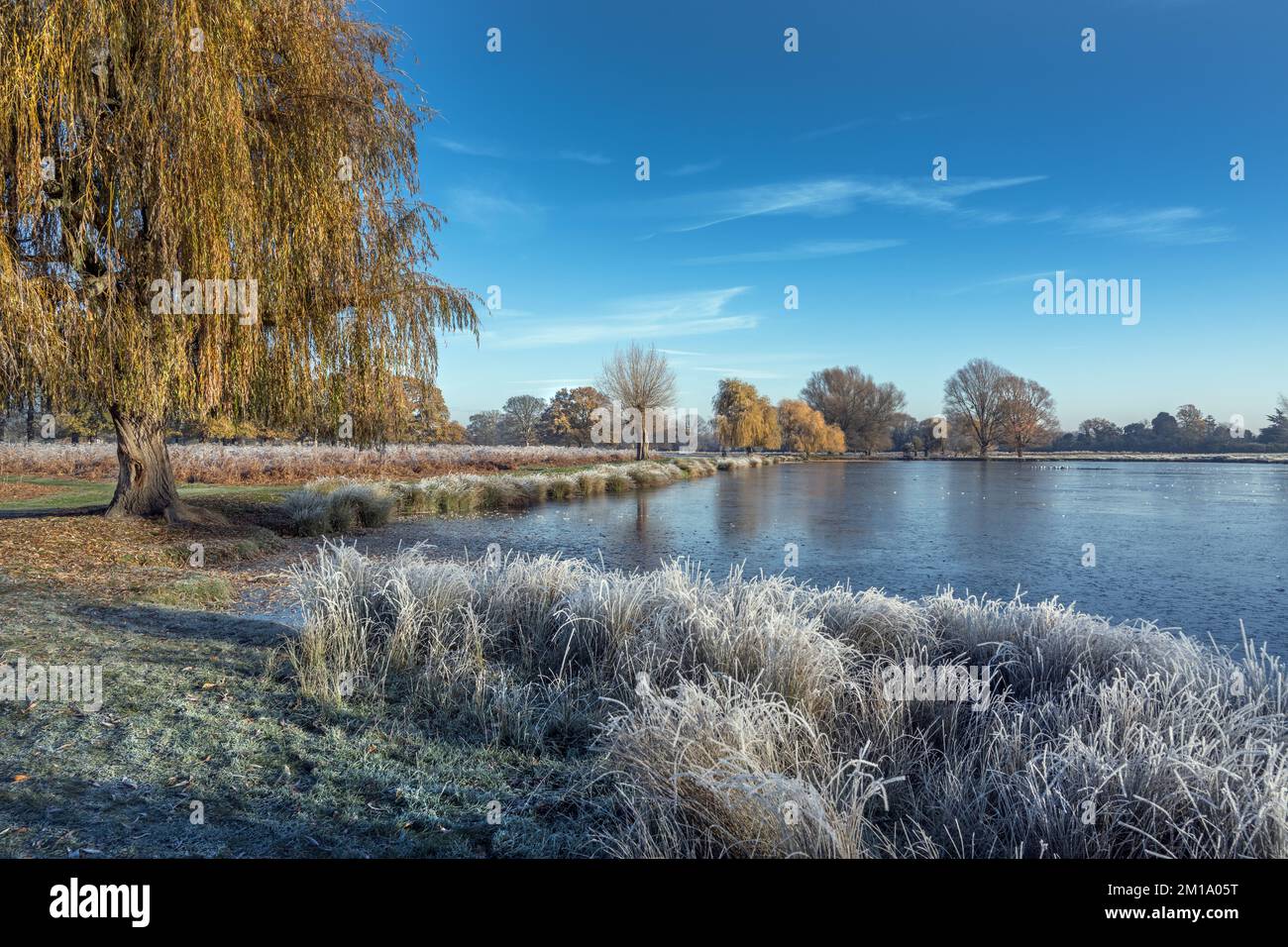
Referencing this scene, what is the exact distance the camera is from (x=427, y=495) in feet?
55.4

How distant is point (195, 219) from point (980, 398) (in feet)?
203

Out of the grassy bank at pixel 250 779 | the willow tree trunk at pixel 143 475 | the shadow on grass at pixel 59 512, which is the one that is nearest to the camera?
the grassy bank at pixel 250 779

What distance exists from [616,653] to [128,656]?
321 cm

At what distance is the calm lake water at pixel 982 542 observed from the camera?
818 centimetres

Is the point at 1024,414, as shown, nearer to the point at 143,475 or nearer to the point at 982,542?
the point at 982,542

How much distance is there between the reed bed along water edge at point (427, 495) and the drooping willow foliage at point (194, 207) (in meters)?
3.41

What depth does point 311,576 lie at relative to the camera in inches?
207

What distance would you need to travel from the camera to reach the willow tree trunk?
9.26 m

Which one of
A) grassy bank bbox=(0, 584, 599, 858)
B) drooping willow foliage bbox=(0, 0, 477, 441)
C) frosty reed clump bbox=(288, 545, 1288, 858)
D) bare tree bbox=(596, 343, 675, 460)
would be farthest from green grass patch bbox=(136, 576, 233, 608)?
bare tree bbox=(596, 343, 675, 460)

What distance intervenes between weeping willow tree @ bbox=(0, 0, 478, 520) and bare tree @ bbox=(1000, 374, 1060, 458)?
194ft

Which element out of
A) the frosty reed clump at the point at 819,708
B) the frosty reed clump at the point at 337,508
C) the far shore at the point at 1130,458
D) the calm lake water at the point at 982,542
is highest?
the far shore at the point at 1130,458

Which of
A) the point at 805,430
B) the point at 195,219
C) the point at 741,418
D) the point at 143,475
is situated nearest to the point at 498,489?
the point at 143,475

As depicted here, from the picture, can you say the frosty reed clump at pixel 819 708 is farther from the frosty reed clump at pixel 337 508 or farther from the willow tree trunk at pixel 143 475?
the frosty reed clump at pixel 337 508

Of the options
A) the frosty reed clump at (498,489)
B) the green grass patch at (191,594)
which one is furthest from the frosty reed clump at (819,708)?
the frosty reed clump at (498,489)
